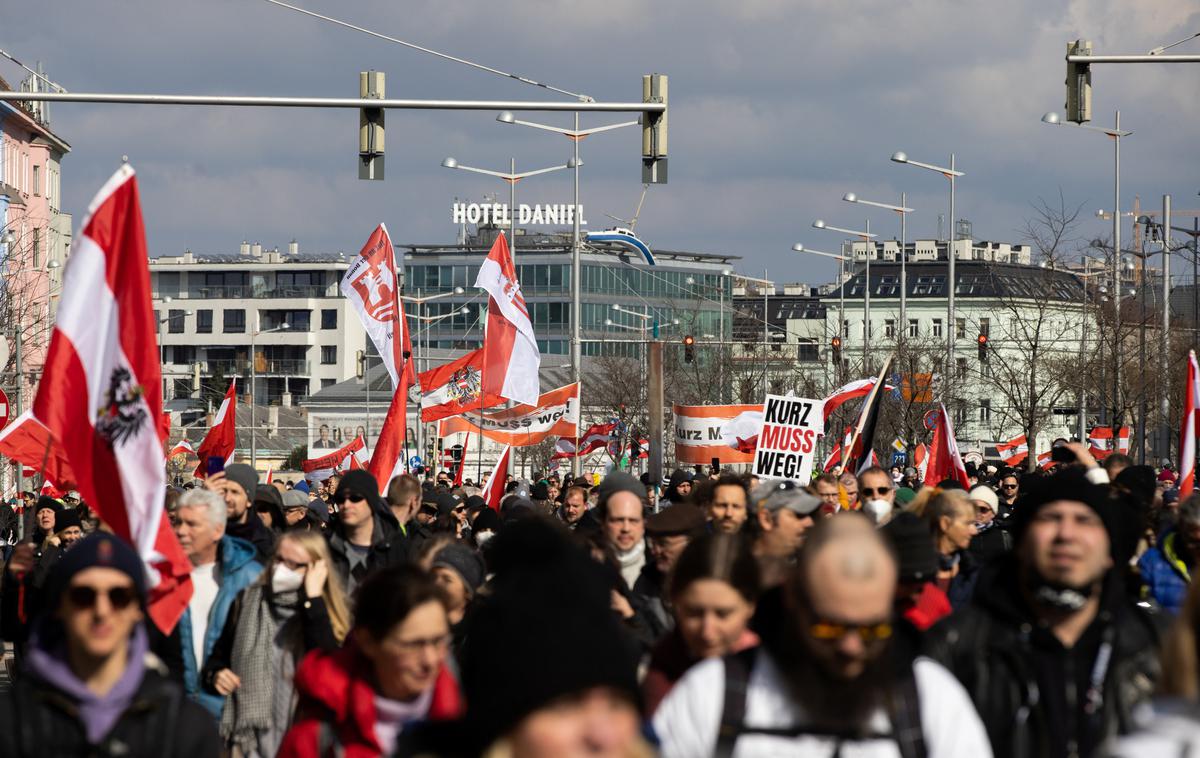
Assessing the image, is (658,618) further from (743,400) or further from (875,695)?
(743,400)

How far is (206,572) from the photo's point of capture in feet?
27.5

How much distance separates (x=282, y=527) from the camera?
38.9 ft

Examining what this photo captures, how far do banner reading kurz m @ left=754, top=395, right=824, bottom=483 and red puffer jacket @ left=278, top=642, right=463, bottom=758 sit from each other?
13.0m

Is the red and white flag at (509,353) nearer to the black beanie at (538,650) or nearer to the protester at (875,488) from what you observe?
the protester at (875,488)

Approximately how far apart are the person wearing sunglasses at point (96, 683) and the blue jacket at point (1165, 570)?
4695mm

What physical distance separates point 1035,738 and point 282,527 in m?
7.67

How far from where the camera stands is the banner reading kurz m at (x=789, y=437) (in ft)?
59.2

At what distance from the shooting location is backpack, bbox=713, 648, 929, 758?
4.00 meters

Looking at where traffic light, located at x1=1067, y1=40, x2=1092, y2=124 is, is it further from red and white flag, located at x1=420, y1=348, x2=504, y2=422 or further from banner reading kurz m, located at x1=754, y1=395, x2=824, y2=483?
red and white flag, located at x1=420, y1=348, x2=504, y2=422

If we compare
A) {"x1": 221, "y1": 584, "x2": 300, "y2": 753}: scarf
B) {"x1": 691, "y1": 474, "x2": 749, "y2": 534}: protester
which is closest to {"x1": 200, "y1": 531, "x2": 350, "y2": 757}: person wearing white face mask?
{"x1": 221, "y1": 584, "x2": 300, "y2": 753}: scarf

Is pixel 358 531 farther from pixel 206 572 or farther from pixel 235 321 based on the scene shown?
pixel 235 321

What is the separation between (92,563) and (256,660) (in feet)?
8.81

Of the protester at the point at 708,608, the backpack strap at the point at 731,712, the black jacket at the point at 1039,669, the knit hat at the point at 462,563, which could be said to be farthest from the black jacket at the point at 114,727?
the knit hat at the point at 462,563

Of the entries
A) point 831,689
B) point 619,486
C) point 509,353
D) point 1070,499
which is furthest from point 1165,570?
point 509,353
